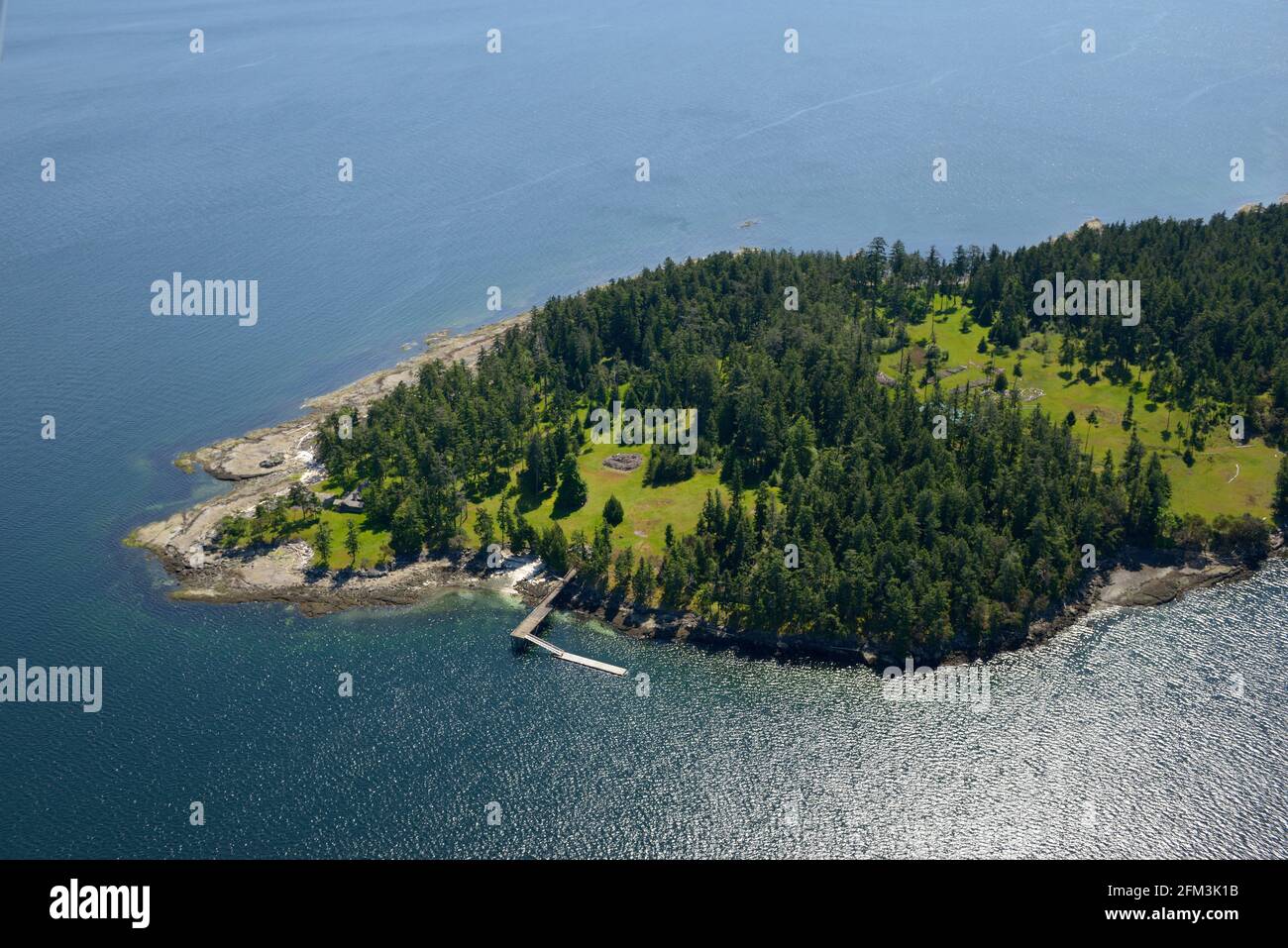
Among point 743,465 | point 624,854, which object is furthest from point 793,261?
point 624,854

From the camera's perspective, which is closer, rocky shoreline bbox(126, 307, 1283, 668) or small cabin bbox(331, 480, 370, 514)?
rocky shoreline bbox(126, 307, 1283, 668)

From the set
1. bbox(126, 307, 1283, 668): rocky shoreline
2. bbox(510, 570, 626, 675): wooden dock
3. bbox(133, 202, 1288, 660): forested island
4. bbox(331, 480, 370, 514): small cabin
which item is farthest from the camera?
bbox(331, 480, 370, 514): small cabin

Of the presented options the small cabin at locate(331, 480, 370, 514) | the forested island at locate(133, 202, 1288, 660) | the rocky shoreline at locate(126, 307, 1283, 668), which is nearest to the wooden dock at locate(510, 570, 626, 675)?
the rocky shoreline at locate(126, 307, 1283, 668)

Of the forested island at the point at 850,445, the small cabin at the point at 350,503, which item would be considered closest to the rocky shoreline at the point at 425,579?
the forested island at the point at 850,445

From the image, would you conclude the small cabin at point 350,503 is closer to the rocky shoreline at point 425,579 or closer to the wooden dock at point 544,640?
the rocky shoreline at point 425,579

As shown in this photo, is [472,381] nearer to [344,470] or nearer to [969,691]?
[344,470]

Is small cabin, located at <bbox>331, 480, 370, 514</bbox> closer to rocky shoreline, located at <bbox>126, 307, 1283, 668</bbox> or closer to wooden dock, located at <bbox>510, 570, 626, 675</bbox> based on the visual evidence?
rocky shoreline, located at <bbox>126, 307, 1283, 668</bbox>
